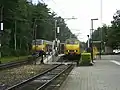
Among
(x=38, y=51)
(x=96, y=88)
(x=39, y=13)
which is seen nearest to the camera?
(x=96, y=88)

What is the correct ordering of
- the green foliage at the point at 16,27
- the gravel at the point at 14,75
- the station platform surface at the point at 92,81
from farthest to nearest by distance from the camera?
the green foliage at the point at 16,27
the gravel at the point at 14,75
the station platform surface at the point at 92,81

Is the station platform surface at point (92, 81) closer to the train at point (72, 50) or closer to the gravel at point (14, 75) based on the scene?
the gravel at point (14, 75)

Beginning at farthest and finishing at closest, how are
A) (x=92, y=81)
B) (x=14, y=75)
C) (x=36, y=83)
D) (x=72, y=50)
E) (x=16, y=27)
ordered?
(x=16, y=27), (x=72, y=50), (x=14, y=75), (x=36, y=83), (x=92, y=81)

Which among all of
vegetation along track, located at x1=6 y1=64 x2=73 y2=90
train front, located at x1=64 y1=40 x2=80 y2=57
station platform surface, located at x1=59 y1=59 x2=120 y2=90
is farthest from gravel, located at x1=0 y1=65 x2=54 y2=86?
train front, located at x1=64 y1=40 x2=80 y2=57

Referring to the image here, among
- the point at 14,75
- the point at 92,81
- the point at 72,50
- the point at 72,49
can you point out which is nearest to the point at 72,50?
the point at 72,50

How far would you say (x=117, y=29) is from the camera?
315 feet

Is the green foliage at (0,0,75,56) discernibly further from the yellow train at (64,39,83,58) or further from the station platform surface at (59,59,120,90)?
the station platform surface at (59,59,120,90)

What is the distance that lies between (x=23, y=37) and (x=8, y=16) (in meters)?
14.5

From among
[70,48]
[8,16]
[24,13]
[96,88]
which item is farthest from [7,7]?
[96,88]

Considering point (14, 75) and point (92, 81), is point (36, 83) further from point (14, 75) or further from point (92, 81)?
point (14, 75)

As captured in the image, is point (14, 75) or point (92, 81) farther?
point (14, 75)

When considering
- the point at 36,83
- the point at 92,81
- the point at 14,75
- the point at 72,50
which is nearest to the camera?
the point at 92,81

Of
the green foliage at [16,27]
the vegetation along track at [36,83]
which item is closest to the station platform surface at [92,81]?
the vegetation along track at [36,83]

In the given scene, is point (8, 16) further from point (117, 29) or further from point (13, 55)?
point (117, 29)
